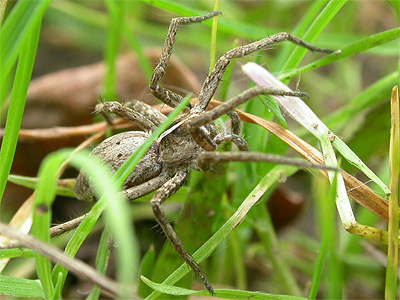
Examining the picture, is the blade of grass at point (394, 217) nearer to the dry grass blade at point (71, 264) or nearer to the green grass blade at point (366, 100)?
the green grass blade at point (366, 100)

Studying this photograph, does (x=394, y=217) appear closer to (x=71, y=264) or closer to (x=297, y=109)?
(x=297, y=109)

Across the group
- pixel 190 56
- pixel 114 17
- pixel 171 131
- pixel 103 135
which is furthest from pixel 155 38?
pixel 171 131

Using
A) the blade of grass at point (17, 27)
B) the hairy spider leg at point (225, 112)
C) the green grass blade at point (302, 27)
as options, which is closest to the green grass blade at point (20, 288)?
the blade of grass at point (17, 27)

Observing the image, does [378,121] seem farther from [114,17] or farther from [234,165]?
[114,17]

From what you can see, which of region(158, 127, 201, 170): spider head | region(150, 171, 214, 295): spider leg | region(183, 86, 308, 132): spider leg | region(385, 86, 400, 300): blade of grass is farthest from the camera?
region(158, 127, 201, 170): spider head

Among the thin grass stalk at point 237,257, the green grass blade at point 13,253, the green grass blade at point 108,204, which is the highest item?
the green grass blade at point 108,204

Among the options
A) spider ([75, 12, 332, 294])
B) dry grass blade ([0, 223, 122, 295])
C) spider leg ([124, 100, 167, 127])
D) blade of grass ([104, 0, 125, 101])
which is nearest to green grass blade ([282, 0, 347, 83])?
spider ([75, 12, 332, 294])

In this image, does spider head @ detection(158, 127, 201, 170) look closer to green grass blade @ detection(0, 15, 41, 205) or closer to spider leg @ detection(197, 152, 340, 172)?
spider leg @ detection(197, 152, 340, 172)
